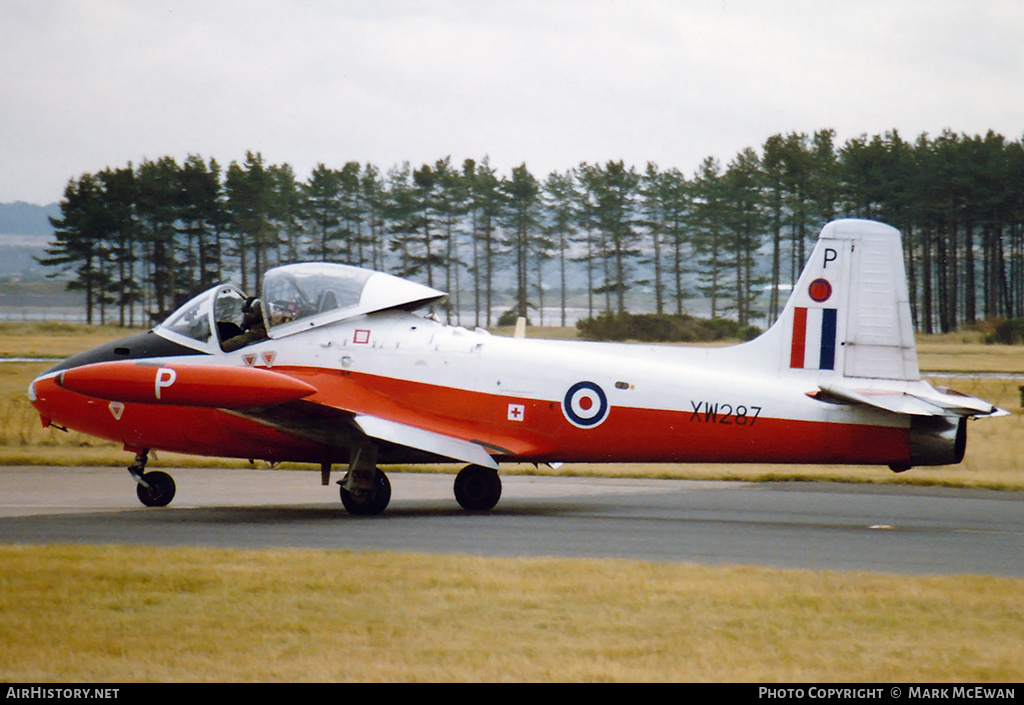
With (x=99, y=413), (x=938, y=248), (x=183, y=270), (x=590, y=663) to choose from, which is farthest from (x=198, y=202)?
(x=590, y=663)

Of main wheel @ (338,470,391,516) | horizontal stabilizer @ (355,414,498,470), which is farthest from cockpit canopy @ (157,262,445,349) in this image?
main wheel @ (338,470,391,516)

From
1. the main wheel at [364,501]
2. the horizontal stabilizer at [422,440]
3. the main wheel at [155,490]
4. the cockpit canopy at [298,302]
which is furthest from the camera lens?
the main wheel at [155,490]

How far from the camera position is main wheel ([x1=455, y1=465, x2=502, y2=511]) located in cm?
1463

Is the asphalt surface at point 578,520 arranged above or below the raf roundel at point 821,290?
below

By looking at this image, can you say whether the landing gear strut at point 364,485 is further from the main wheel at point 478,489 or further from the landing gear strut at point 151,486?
the landing gear strut at point 151,486

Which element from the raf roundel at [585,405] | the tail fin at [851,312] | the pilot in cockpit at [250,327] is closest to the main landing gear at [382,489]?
the raf roundel at [585,405]

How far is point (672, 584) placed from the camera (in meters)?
9.09

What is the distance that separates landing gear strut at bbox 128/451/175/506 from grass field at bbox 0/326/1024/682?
3908 millimetres

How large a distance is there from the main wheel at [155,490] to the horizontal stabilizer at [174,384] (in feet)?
8.01

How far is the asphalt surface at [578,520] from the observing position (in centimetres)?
1111

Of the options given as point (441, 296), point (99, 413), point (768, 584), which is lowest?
point (768, 584)

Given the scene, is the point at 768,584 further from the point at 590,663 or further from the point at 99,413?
the point at 99,413

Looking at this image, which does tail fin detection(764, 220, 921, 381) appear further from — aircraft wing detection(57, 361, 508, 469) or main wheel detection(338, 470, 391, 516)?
main wheel detection(338, 470, 391, 516)
